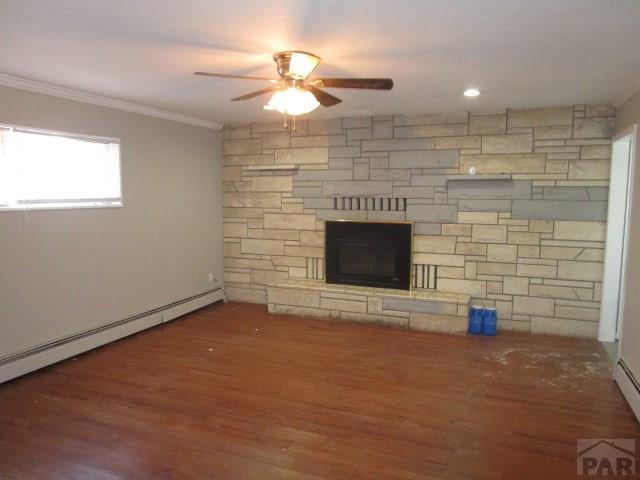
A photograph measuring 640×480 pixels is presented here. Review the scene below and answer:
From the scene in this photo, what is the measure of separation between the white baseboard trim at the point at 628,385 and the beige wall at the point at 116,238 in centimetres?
446

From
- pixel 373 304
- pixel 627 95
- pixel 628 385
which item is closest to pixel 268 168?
pixel 373 304

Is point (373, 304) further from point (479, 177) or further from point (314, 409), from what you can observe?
point (314, 409)

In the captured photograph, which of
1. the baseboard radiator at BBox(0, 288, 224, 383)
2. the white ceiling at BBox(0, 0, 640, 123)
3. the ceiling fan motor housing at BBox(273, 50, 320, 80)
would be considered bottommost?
the baseboard radiator at BBox(0, 288, 224, 383)

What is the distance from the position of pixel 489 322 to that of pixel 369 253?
5.03ft

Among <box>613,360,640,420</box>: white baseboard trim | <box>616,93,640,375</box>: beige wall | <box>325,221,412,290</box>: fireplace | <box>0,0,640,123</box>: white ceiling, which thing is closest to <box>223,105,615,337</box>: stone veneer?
<box>325,221,412,290</box>: fireplace

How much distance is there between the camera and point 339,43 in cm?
261

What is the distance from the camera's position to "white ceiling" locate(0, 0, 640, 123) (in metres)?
2.12

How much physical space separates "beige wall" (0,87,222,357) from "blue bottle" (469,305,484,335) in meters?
3.29

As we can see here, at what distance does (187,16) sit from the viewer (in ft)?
7.30

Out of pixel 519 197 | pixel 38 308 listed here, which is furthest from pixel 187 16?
pixel 519 197

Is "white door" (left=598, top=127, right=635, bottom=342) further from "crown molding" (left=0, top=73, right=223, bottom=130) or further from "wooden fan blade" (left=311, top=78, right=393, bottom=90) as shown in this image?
"crown molding" (left=0, top=73, right=223, bottom=130)

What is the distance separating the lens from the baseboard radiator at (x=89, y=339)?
11.8 ft

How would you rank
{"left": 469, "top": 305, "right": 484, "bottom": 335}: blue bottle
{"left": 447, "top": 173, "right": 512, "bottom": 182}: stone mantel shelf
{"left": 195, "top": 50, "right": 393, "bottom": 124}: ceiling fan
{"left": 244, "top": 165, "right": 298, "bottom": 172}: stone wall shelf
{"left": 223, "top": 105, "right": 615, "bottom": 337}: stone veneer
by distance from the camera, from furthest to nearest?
{"left": 244, "top": 165, "right": 298, "bottom": 172}: stone wall shelf < {"left": 469, "top": 305, "right": 484, "bottom": 335}: blue bottle < {"left": 447, "top": 173, "right": 512, "bottom": 182}: stone mantel shelf < {"left": 223, "top": 105, "right": 615, "bottom": 337}: stone veneer < {"left": 195, "top": 50, "right": 393, "bottom": 124}: ceiling fan

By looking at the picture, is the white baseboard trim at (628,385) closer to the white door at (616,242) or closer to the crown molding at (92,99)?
the white door at (616,242)
